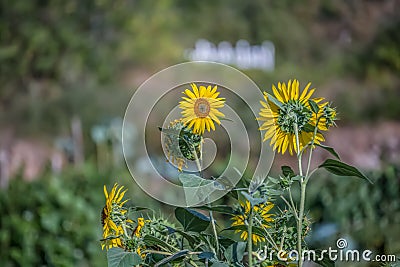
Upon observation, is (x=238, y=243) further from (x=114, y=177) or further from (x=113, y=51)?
(x=113, y=51)

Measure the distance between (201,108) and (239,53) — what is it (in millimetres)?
3018

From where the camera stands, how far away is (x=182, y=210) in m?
0.56

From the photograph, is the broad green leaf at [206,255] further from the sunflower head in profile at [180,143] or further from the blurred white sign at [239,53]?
the blurred white sign at [239,53]

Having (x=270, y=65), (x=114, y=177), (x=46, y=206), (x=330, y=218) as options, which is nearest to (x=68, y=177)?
(x=114, y=177)

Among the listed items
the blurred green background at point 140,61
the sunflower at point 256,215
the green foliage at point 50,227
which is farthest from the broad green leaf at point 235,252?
the blurred green background at point 140,61

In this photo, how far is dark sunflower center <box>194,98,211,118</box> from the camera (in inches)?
21.2

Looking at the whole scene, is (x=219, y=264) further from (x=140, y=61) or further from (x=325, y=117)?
(x=140, y=61)

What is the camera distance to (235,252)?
539mm

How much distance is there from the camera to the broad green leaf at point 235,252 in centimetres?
54

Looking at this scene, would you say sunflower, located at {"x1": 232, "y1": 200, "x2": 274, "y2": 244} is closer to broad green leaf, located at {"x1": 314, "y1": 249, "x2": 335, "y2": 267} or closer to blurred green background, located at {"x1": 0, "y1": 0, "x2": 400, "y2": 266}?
broad green leaf, located at {"x1": 314, "y1": 249, "x2": 335, "y2": 267}

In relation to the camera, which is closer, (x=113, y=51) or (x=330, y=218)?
(x=330, y=218)

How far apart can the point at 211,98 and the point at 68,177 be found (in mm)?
2150

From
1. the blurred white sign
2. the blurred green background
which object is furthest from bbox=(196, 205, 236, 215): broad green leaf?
the blurred white sign

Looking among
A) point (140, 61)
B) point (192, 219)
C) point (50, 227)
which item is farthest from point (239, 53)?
point (192, 219)
